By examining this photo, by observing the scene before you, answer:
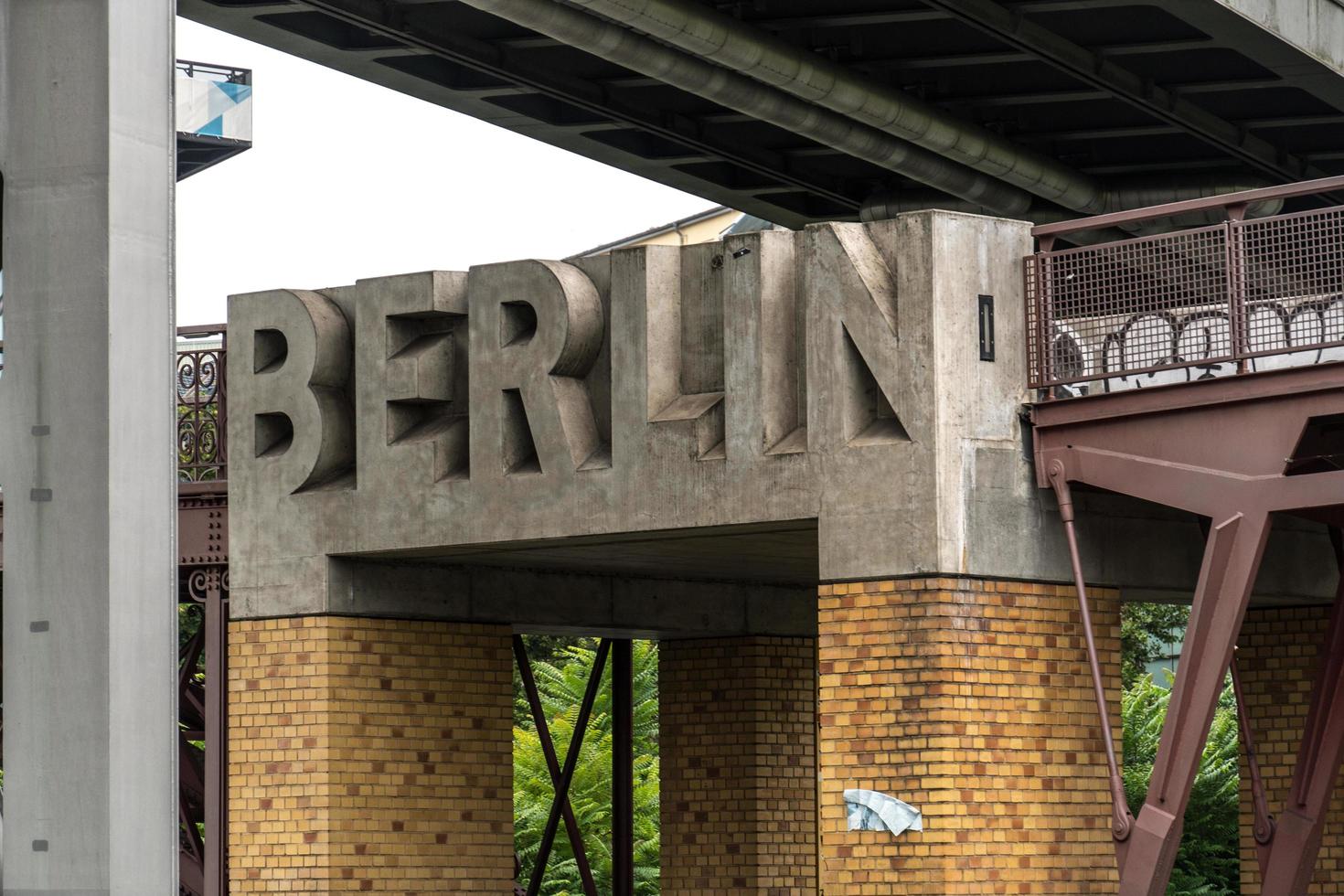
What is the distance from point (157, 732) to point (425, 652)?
11496 millimetres

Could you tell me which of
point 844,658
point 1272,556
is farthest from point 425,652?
point 1272,556

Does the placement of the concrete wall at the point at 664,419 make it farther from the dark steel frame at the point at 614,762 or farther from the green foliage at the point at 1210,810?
the green foliage at the point at 1210,810

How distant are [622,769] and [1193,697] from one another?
9480 mm

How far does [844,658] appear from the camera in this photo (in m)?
13.9

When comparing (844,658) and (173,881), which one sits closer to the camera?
(173,881)

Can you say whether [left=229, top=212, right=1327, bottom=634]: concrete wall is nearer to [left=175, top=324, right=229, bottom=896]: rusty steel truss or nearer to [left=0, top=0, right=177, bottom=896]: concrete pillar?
[left=175, top=324, right=229, bottom=896]: rusty steel truss

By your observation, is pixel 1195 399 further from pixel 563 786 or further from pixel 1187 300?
pixel 563 786

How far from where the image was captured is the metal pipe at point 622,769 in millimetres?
21938

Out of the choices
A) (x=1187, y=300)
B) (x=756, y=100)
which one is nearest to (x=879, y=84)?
(x=756, y=100)

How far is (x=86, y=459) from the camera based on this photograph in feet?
17.2

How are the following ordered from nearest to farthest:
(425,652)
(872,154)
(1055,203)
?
(425,652), (872,154), (1055,203)

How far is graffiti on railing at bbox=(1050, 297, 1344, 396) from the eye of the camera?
13391mm

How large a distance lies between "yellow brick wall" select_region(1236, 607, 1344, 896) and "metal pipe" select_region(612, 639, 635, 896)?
6.53m

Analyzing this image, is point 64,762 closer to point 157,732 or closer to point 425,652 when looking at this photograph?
point 157,732
